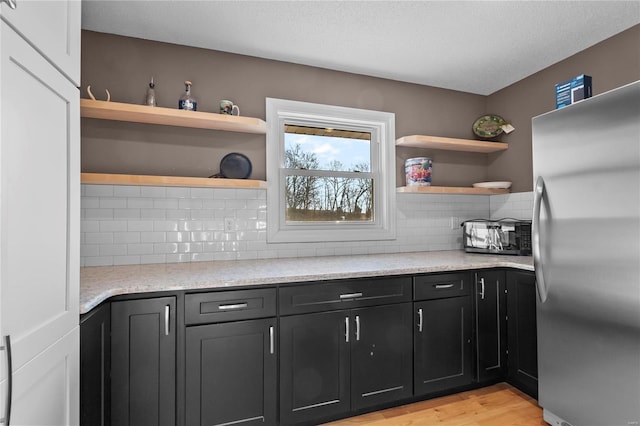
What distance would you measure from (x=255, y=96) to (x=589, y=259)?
2295 mm

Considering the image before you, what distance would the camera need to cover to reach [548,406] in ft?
6.31

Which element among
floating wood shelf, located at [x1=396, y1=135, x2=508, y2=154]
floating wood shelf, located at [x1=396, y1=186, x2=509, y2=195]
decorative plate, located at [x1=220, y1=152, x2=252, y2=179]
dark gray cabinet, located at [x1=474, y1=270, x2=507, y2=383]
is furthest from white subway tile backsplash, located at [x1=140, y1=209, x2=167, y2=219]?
dark gray cabinet, located at [x1=474, y1=270, x2=507, y2=383]

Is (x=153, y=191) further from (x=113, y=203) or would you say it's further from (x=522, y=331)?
(x=522, y=331)

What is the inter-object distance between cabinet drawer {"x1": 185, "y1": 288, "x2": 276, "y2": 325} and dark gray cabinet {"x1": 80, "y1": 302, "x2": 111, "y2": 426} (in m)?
0.35

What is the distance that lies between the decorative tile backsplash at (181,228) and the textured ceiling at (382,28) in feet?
3.40

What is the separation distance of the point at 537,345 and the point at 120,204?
2.74 meters

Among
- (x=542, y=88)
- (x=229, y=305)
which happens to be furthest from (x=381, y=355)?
(x=542, y=88)

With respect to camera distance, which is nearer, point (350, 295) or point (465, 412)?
point (350, 295)

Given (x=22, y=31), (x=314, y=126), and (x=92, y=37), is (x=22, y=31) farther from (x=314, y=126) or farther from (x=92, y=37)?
(x=314, y=126)

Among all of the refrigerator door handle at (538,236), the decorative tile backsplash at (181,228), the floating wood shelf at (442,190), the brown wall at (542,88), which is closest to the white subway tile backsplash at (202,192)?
the decorative tile backsplash at (181,228)

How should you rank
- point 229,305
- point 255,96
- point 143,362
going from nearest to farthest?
point 143,362, point 229,305, point 255,96

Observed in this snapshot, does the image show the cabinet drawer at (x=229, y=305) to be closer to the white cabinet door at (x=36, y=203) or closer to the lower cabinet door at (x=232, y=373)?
the lower cabinet door at (x=232, y=373)

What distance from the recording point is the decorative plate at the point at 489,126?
3.18 metres

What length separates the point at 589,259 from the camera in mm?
1644
